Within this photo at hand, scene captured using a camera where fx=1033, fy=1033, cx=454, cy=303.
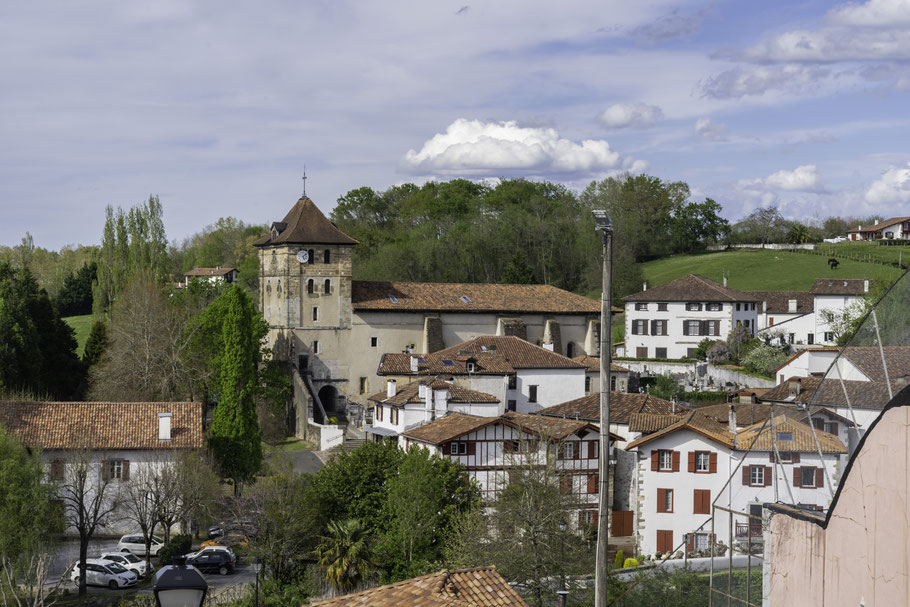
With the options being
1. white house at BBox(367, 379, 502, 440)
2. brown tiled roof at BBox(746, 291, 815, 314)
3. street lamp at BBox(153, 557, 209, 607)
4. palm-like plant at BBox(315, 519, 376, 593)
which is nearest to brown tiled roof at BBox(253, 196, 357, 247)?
white house at BBox(367, 379, 502, 440)

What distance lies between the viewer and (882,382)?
22.8 feet

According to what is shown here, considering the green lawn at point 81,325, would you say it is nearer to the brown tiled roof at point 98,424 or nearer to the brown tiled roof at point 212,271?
the brown tiled roof at point 212,271

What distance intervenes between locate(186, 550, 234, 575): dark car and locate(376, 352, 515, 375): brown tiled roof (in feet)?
60.8

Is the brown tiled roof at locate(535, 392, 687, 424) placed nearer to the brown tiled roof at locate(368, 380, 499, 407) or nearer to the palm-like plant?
the brown tiled roof at locate(368, 380, 499, 407)

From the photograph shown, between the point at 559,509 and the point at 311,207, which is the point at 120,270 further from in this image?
the point at 559,509

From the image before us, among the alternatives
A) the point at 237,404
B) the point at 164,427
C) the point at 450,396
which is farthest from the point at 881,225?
the point at 164,427

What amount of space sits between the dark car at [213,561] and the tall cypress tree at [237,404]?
29.1 feet

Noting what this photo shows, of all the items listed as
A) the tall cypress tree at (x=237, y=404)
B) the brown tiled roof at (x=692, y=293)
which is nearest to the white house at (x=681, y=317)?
the brown tiled roof at (x=692, y=293)

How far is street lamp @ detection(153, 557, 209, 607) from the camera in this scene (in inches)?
241

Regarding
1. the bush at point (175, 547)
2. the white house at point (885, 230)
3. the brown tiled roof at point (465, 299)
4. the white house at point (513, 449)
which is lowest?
the bush at point (175, 547)

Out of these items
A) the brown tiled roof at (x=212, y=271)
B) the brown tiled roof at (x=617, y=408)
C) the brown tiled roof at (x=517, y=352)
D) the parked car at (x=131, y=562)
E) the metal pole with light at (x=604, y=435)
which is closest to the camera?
the metal pole with light at (x=604, y=435)

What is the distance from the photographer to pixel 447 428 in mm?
38719

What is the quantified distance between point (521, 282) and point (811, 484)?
75554mm

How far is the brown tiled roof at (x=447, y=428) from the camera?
122ft
